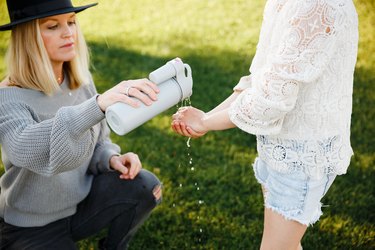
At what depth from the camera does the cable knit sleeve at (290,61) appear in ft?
5.42

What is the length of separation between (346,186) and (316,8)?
1.94 meters

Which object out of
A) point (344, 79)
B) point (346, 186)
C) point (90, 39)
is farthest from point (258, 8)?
point (344, 79)

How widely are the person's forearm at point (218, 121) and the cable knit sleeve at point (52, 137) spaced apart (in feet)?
1.50

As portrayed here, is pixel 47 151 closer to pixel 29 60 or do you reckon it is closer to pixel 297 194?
pixel 29 60

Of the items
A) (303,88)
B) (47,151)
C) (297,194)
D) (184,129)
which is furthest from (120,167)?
(303,88)

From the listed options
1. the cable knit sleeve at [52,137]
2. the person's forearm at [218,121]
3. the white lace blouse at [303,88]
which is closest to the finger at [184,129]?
the person's forearm at [218,121]

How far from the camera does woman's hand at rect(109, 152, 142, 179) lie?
2.43m

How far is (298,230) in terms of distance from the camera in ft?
6.41

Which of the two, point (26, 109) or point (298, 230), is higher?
point (26, 109)

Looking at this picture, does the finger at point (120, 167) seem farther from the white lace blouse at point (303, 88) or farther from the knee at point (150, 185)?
the white lace blouse at point (303, 88)

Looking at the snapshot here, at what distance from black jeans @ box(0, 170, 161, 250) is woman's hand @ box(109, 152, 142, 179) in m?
0.04

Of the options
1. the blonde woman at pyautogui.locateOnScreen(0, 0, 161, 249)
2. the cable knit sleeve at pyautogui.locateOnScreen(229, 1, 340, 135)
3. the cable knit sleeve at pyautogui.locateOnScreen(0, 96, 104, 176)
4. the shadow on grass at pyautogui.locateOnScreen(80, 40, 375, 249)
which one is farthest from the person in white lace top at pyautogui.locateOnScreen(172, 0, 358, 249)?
the shadow on grass at pyautogui.locateOnScreen(80, 40, 375, 249)

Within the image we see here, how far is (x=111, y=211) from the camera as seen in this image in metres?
2.44

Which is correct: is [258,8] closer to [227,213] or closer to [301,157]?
[227,213]
